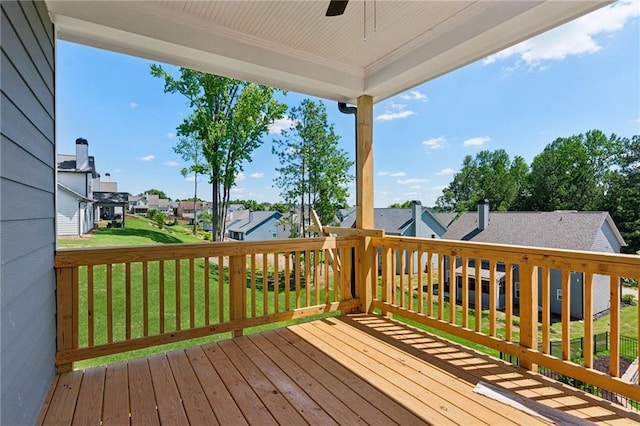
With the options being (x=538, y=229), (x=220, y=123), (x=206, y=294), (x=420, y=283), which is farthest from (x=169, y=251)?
(x=538, y=229)

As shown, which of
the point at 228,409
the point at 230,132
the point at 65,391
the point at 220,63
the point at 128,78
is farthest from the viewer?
the point at 230,132

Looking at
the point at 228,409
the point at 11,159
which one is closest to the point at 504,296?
the point at 228,409

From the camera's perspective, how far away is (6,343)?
1.31 meters

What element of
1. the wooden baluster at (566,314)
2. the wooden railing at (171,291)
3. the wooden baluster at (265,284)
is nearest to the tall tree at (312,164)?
the wooden railing at (171,291)

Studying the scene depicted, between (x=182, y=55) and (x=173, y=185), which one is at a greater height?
(x=182, y=55)

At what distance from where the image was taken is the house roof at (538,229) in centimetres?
206

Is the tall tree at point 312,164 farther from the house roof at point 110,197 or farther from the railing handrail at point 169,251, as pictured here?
the house roof at point 110,197

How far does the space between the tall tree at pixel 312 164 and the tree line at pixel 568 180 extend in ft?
5.52

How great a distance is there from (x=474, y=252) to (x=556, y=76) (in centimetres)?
142

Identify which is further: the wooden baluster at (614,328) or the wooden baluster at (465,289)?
the wooden baluster at (465,289)

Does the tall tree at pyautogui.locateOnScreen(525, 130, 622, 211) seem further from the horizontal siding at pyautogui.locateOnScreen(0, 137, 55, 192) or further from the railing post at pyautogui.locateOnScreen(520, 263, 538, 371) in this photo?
the horizontal siding at pyautogui.locateOnScreen(0, 137, 55, 192)

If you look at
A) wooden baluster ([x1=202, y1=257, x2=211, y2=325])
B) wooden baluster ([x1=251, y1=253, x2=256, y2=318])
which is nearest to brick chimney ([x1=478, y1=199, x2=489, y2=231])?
wooden baluster ([x1=251, y1=253, x2=256, y2=318])

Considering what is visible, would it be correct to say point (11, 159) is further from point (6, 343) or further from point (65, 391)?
point (65, 391)

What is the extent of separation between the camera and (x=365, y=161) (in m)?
3.56
